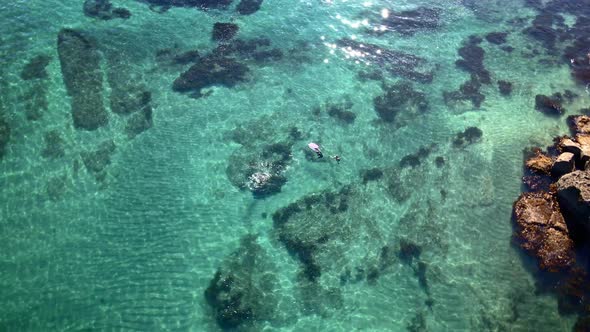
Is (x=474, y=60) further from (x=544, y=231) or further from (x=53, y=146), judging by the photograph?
(x=53, y=146)

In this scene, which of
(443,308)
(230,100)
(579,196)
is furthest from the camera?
(230,100)

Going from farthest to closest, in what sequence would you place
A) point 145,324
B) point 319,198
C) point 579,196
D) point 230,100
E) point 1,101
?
point 230,100
point 1,101
point 319,198
point 579,196
point 145,324

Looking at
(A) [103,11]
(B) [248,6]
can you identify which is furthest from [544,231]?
(A) [103,11]

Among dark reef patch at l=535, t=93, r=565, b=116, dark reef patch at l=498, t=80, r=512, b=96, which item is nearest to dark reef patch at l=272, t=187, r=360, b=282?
dark reef patch at l=498, t=80, r=512, b=96

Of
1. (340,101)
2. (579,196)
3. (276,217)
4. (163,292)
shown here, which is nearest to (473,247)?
(579,196)

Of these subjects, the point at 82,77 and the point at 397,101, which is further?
the point at 397,101

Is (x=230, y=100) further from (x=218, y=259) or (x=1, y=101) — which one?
(x=1, y=101)
